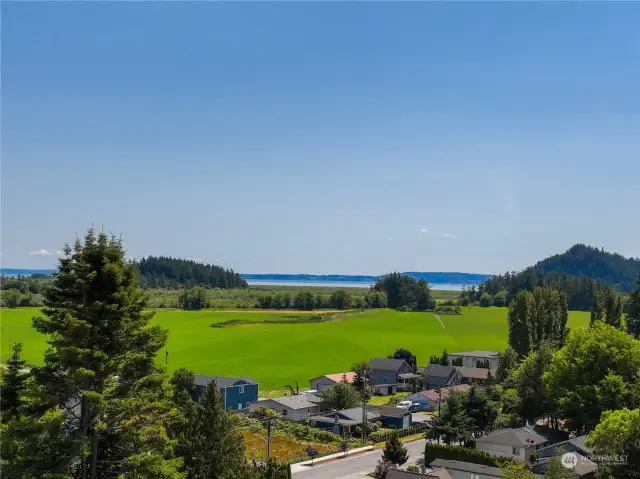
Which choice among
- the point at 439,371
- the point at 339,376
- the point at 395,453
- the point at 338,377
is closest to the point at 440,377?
the point at 439,371

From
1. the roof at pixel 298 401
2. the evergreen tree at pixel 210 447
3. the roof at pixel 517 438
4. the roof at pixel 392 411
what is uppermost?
the evergreen tree at pixel 210 447

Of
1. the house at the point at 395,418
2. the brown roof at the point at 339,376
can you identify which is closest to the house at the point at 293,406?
the house at the point at 395,418

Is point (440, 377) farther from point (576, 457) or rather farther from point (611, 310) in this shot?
point (576, 457)

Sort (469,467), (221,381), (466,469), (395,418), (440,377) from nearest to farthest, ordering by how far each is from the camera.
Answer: (466,469) < (469,467) < (395,418) < (221,381) < (440,377)

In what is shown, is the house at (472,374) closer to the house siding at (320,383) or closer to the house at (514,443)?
the house siding at (320,383)

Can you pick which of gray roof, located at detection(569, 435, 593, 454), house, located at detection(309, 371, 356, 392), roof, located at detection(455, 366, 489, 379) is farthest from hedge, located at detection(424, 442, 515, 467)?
roof, located at detection(455, 366, 489, 379)

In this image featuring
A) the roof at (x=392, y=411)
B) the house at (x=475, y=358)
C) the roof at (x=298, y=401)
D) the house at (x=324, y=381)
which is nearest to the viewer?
the roof at (x=392, y=411)
